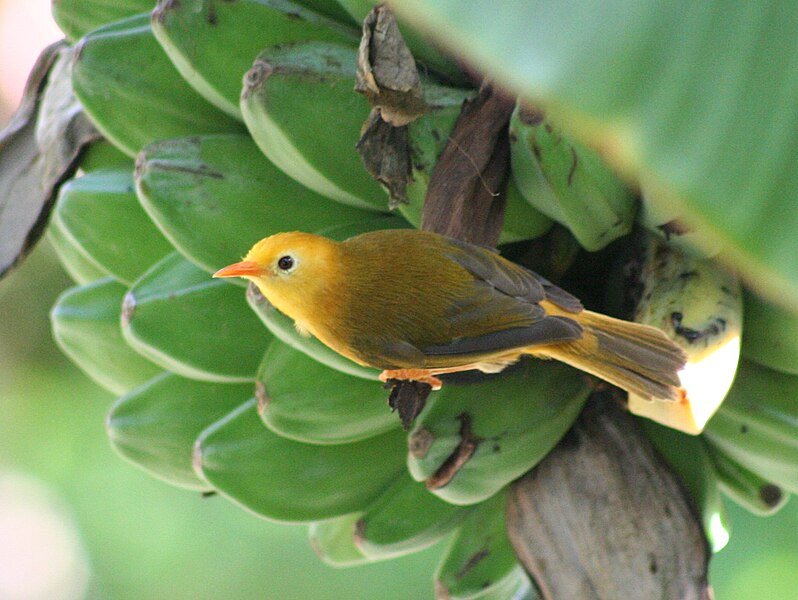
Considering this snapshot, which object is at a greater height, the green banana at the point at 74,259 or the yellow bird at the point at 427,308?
the yellow bird at the point at 427,308

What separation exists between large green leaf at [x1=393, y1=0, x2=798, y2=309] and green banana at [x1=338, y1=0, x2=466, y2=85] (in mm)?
692

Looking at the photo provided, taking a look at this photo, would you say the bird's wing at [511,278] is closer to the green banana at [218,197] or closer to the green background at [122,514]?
the green banana at [218,197]

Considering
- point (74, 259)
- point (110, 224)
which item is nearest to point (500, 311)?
point (110, 224)

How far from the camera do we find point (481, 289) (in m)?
1.10

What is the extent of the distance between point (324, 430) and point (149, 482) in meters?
1.80

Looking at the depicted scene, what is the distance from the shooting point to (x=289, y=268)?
1120 mm

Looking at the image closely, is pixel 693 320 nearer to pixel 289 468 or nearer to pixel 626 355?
pixel 626 355

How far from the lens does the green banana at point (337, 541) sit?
1.24 meters

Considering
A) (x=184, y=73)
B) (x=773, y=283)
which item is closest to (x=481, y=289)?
(x=184, y=73)

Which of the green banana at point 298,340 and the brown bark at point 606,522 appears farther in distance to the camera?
the green banana at point 298,340

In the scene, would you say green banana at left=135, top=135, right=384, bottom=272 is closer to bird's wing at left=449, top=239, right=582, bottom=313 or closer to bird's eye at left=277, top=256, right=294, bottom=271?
bird's eye at left=277, top=256, right=294, bottom=271

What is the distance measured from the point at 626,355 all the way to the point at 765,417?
0.55ft

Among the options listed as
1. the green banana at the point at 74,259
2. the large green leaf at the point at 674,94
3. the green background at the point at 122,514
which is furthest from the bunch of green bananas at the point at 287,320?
the green background at the point at 122,514

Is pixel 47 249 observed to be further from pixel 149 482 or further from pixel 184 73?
pixel 184 73
